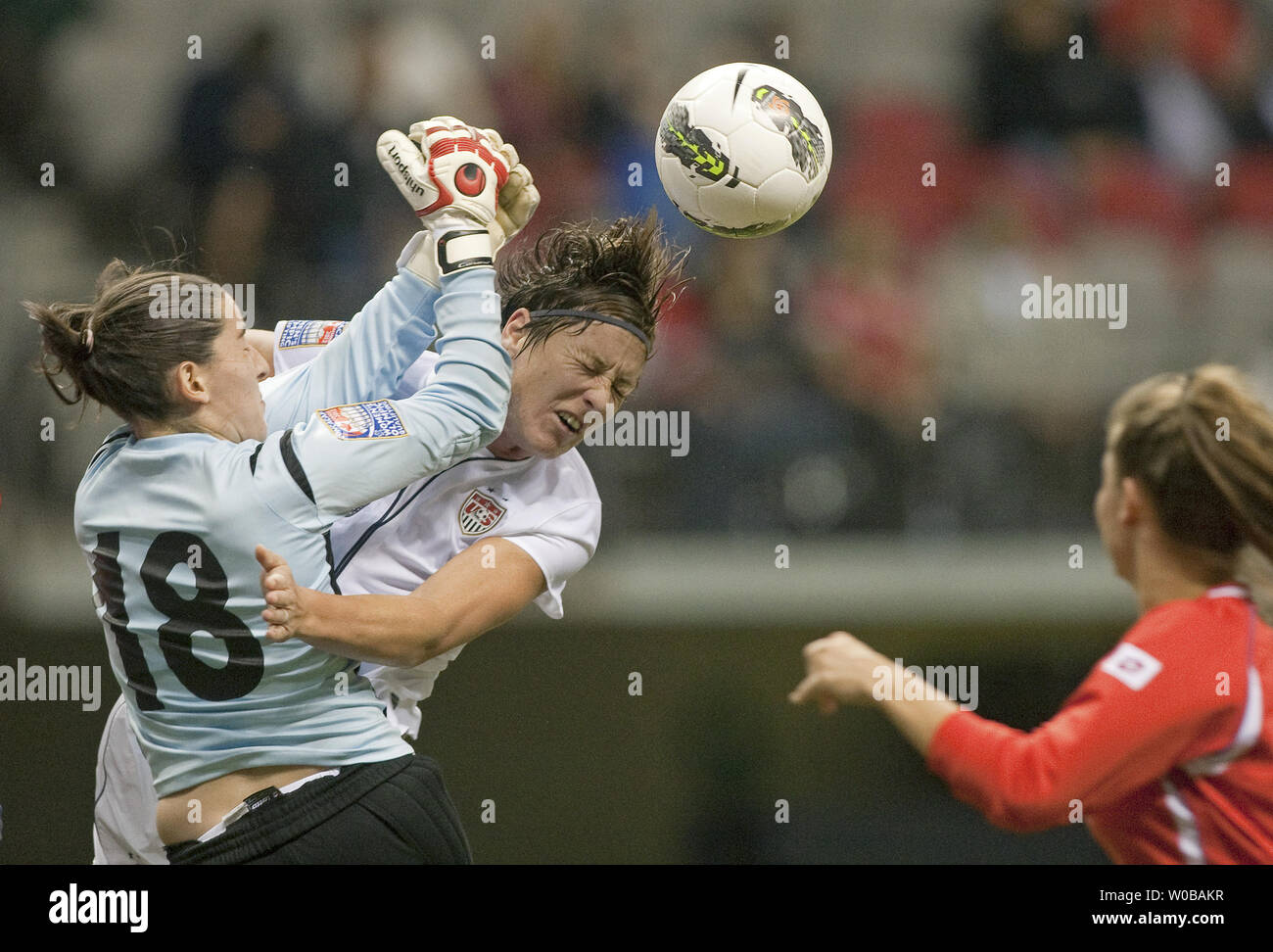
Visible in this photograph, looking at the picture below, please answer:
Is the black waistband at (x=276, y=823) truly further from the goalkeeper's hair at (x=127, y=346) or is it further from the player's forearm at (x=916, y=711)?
the player's forearm at (x=916, y=711)

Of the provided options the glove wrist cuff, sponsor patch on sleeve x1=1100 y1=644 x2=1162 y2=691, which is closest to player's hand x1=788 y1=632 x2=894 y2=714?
sponsor patch on sleeve x1=1100 y1=644 x2=1162 y2=691

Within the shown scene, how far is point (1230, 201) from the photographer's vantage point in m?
6.13

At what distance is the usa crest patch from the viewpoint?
2.89 m

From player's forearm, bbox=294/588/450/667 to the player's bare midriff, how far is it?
25cm

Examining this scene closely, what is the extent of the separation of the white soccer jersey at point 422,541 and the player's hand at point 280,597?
0.55m

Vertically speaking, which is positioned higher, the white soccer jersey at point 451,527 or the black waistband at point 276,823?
the white soccer jersey at point 451,527

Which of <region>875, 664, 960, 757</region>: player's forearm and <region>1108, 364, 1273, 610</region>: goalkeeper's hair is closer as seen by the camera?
<region>875, 664, 960, 757</region>: player's forearm

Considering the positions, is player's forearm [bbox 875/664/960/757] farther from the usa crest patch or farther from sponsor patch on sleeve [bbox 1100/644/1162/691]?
the usa crest patch

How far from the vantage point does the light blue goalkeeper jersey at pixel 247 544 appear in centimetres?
237

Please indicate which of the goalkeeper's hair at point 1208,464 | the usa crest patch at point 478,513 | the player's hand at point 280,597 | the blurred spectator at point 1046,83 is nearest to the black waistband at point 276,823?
the player's hand at point 280,597

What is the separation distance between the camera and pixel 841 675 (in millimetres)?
2492

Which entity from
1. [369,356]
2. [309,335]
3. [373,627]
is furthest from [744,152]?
[373,627]
